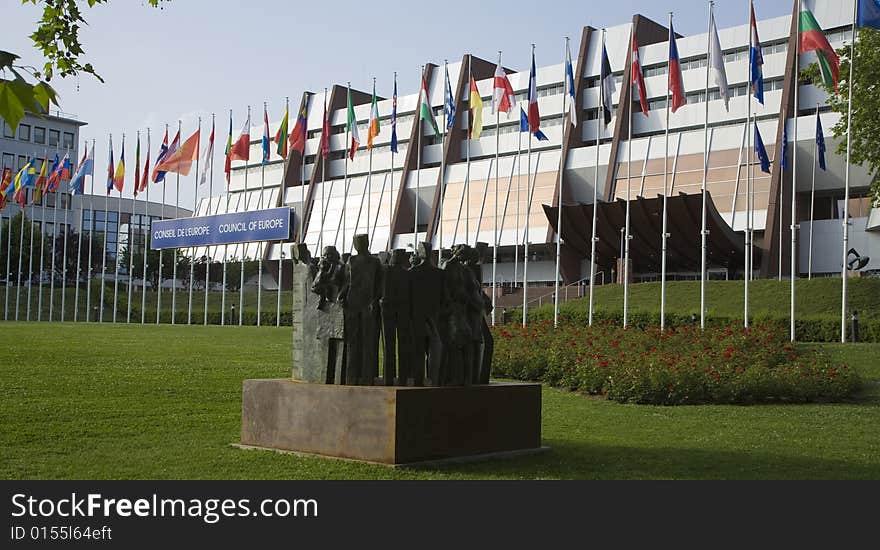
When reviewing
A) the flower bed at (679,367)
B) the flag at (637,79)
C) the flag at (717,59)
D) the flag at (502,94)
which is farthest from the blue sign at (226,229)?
the flower bed at (679,367)

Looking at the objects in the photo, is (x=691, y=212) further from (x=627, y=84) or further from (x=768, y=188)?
(x=627, y=84)

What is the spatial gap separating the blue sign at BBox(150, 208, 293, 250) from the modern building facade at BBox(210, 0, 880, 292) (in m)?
1.98

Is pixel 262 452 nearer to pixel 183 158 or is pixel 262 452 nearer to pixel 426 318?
pixel 426 318

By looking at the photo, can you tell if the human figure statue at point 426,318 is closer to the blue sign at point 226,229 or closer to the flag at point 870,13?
the flag at point 870,13

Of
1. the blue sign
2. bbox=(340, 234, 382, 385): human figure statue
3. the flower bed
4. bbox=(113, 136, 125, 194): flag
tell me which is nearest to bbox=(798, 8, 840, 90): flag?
the flower bed

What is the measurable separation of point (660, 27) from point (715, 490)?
5389 centimetres

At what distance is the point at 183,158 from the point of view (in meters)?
41.6

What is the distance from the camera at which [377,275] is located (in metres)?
9.38

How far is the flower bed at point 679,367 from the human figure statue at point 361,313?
7.82 m

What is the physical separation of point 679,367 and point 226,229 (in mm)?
29686

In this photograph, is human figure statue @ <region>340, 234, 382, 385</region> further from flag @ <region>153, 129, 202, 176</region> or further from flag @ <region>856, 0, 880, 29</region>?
flag @ <region>153, 129, 202, 176</region>

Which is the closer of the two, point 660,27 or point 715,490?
point 715,490

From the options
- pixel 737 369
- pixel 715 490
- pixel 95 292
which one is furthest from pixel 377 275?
pixel 95 292

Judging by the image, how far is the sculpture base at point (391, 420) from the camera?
861cm
